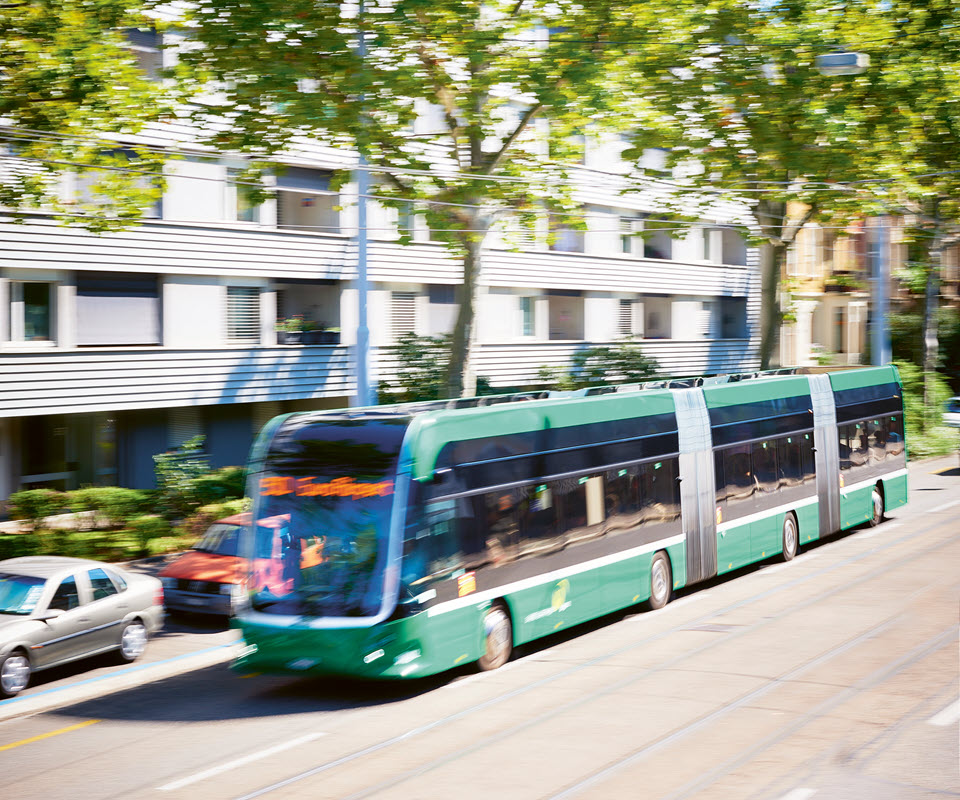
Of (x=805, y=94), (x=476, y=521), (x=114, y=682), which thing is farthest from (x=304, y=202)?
(x=476, y=521)

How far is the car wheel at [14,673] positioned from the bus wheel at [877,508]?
59.1 feet

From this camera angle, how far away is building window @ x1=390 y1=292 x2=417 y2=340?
32719mm

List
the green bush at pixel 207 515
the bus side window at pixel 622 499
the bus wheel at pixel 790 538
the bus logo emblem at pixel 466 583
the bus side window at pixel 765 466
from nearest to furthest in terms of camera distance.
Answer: the bus logo emblem at pixel 466 583 → the bus side window at pixel 622 499 → the bus side window at pixel 765 466 → the bus wheel at pixel 790 538 → the green bush at pixel 207 515

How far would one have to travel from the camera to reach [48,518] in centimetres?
2078

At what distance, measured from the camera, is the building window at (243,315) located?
93.2ft

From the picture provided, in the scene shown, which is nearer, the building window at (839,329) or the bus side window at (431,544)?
the bus side window at (431,544)

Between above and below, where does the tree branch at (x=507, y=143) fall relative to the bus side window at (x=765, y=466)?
above

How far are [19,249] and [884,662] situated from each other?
18709mm

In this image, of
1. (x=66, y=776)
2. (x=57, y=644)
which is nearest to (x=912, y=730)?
(x=66, y=776)

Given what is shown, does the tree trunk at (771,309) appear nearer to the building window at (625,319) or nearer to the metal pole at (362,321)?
the building window at (625,319)

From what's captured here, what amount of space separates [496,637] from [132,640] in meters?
4.83

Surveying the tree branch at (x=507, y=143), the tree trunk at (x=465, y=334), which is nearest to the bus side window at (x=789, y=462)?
the tree trunk at (x=465, y=334)

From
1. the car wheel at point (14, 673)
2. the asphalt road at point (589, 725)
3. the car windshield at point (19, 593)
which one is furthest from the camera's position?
the car windshield at point (19, 593)

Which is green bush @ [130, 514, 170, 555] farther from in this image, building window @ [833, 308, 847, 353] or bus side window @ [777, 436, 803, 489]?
building window @ [833, 308, 847, 353]
